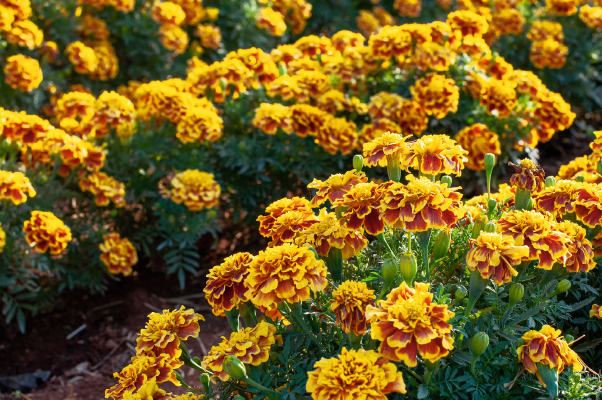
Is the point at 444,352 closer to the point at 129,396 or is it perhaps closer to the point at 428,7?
the point at 129,396

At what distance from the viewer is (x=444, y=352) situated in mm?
1156

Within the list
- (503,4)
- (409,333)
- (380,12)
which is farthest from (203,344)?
(380,12)

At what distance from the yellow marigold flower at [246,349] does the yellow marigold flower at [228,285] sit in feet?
0.31

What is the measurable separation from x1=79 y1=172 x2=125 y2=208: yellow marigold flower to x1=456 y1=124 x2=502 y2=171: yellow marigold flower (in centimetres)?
196

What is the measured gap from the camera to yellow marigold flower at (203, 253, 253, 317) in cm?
148

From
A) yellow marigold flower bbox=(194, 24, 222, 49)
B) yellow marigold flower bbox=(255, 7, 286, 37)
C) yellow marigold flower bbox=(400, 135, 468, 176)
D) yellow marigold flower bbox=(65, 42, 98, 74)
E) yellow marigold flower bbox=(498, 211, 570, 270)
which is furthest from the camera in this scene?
yellow marigold flower bbox=(194, 24, 222, 49)

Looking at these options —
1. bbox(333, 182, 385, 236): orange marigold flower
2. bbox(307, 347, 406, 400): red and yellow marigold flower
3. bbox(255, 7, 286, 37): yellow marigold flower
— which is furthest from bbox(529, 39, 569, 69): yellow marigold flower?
bbox(307, 347, 406, 400): red and yellow marigold flower

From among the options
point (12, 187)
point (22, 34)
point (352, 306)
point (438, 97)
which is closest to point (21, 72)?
point (22, 34)

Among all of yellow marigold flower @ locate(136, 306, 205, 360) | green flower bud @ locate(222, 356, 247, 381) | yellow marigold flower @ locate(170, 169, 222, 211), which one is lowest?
yellow marigold flower @ locate(170, 169, 222, 211)

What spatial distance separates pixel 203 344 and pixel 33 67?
2.02 m

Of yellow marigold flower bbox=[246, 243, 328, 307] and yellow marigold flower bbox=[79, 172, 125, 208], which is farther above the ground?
yellow marigold flower bbox=[246, 243, 328, 307]

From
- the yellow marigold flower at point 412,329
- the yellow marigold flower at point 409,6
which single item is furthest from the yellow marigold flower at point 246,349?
the yellow marigold flower at point 409,6

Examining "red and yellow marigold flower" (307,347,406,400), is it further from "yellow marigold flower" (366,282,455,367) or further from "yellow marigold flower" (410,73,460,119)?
"yellow marigold flower" (410,73,460,119)

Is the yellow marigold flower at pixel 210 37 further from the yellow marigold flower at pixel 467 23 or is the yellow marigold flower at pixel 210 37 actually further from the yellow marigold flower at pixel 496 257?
the yellow marigold flower at pixel 496 257
